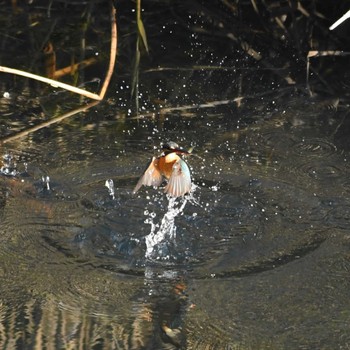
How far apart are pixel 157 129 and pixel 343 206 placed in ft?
3.45

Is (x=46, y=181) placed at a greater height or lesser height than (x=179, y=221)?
greater

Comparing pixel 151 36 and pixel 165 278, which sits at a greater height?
pixel 151 36

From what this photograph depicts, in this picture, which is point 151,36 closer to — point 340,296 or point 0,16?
point 0,16

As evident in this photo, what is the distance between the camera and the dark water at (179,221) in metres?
2.93

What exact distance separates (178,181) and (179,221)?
11.2 inches

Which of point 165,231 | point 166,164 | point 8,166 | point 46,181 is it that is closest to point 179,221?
point 165,231

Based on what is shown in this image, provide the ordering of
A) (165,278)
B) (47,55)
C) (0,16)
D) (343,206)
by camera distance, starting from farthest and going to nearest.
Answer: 1. (0,16)
2. (47,55)
3. (343,206)
4. (165,278)

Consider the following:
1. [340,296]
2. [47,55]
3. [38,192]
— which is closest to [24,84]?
[47,55]

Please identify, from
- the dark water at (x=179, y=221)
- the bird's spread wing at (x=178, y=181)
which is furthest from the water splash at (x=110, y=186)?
the bird's spread wing at (x=178, y=181)

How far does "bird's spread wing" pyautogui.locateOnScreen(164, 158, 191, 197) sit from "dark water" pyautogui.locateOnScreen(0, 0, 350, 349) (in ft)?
0.58

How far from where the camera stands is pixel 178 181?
3.46 metres

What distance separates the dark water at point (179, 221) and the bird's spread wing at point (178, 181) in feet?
0.58

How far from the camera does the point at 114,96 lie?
4.75 m

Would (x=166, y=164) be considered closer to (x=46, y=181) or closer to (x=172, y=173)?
(x=172, y=173)
